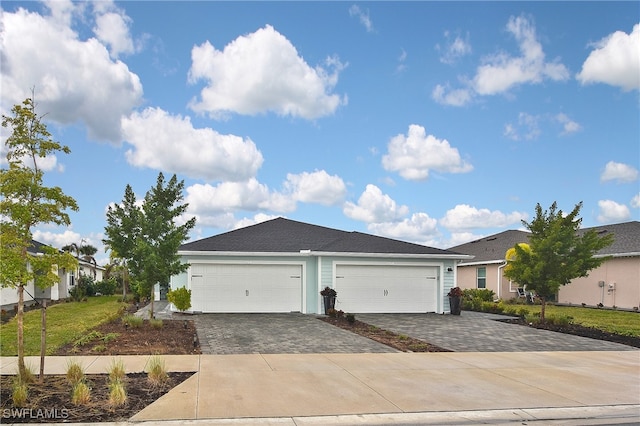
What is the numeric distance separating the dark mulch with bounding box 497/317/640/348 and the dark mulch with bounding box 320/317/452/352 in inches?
229

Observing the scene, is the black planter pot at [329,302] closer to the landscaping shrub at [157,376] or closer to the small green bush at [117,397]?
the landscaping shrub at [157,376]

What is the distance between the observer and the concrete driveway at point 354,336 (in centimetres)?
1217

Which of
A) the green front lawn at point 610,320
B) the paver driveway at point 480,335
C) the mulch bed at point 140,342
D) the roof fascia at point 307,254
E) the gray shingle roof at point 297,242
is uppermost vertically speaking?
the gray shingle roof at point 297,242

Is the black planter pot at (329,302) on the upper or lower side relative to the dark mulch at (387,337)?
upper

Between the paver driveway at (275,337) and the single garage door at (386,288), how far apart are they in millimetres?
2746

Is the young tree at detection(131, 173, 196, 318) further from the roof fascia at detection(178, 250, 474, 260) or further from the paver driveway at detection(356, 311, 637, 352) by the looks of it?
the paver driveway at detection(356, 311, 637, 352)

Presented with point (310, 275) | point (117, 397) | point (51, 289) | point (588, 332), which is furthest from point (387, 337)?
point (51, 289)

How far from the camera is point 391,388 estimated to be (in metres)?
8.12

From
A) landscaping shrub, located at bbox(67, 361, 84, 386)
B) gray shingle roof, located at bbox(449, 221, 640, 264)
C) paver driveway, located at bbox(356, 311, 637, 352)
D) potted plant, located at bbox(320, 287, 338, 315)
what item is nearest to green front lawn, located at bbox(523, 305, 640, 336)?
paver driveway, located at bbox(356, 311, 637, 352)

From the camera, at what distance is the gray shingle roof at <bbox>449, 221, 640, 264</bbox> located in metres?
25.4

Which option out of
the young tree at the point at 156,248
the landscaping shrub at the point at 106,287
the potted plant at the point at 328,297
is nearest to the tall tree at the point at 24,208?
the young tree at the point at 156,248

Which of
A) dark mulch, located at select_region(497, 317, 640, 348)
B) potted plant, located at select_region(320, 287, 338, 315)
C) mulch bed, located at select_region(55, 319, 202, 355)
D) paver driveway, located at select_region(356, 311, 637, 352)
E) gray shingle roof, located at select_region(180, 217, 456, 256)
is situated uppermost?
gray shingle roof, located at select_region(180, 217, 456, 256)

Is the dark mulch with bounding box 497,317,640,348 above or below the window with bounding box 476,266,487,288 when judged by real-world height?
below

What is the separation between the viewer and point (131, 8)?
13953mm
